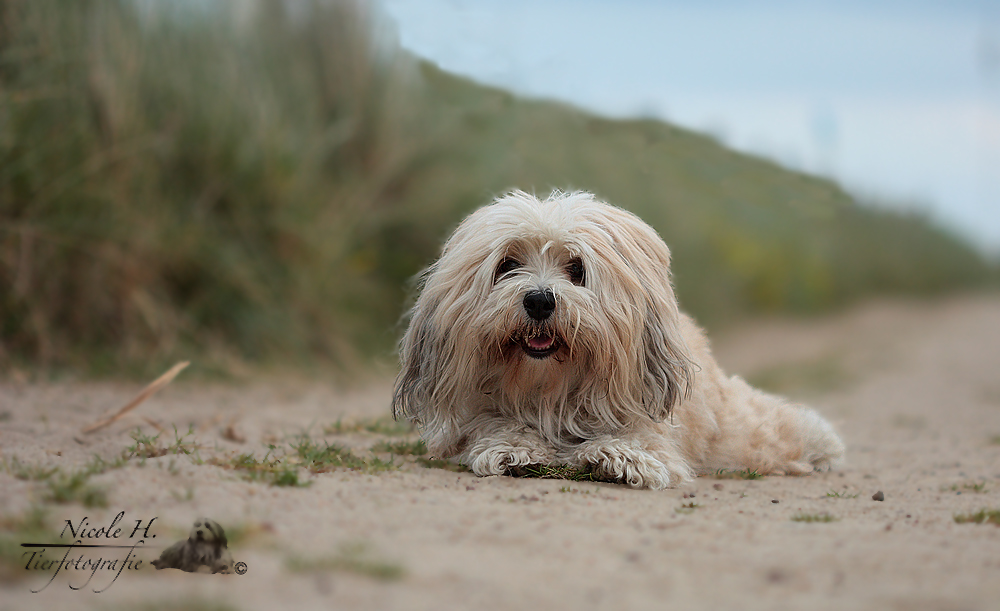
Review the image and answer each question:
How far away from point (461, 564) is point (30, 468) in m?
2.08

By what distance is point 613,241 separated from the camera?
4.43 m

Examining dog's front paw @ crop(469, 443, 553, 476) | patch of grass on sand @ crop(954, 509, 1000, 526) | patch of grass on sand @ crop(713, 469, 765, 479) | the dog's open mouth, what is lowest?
dog's front paw @ crop(469, 443, 553, 476)

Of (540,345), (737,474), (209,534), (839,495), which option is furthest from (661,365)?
(209,534)

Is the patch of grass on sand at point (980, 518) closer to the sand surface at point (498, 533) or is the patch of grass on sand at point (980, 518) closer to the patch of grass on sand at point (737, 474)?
the sand surface at point (498, 533)

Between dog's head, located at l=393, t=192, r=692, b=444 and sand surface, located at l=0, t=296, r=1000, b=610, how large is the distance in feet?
1.57

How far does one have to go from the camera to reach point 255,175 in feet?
30.2

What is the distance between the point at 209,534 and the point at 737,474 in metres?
3.05

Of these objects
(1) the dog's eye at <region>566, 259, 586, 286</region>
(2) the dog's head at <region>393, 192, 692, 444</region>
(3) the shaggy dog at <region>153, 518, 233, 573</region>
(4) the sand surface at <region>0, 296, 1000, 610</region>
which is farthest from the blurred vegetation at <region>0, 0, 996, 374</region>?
(3) the shaggy dog at <region>153, 518, 233, 573</region>

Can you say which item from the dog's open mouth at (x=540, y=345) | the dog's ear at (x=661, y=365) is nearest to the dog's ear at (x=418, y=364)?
the dog's open mouth at (x=540, y=345)

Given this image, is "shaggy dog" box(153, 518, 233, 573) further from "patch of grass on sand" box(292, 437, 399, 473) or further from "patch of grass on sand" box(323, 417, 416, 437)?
"patch of grass on sand" box(323, 417, 416, 437)

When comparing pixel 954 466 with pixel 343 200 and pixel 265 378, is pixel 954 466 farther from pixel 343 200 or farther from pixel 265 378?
pixel 343 200

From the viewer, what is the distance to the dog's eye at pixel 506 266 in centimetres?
438

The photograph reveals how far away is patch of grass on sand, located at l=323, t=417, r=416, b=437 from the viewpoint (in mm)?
5949

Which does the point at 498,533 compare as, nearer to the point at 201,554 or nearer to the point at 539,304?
the point at 201,554
